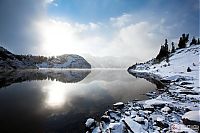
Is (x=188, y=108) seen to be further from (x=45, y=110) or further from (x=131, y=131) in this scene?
(x=45, y=110)

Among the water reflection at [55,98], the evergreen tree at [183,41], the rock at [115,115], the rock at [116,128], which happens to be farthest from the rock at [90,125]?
the evergreen tree at [183,41]

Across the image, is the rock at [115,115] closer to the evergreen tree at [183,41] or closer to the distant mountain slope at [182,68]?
the distant mountain slope at [182,68]

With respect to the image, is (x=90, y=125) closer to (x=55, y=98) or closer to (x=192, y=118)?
(x=192, y=118)

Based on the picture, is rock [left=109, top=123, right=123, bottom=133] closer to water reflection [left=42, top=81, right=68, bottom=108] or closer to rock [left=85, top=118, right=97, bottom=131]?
rock [left=85, top=118, right=97, bottom=131]

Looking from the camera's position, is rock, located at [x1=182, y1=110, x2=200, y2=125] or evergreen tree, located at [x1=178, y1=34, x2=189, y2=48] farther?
evergreen tree, located at [x1=178, y1=34, x2=189, y2=48]

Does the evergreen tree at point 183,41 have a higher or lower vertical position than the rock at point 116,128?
higher

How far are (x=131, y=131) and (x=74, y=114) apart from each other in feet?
32.7

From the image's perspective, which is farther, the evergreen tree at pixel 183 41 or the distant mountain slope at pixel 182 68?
the evergreen tree at pixel 183 41

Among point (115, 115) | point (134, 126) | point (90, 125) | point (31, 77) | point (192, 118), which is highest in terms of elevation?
point (192, 118)

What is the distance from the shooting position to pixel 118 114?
19281 mm

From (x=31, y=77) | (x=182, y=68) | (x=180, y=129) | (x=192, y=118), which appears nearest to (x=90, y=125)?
(x=180, y=129)

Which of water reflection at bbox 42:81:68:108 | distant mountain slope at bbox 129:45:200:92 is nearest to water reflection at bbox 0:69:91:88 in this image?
water reflection at bbox 42:81:68:108

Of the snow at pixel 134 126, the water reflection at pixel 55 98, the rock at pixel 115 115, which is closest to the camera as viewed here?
the snow at pixel 134 126

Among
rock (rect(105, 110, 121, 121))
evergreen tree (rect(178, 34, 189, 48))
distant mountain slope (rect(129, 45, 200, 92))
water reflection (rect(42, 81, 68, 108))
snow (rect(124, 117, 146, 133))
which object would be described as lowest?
water reflection (rect(42, 81, 68, 108))
